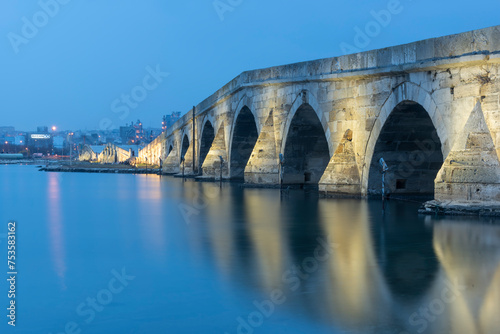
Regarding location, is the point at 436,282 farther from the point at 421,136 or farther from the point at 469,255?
the point at 421,136

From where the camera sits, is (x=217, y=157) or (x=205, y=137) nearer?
(x=217, y=157)

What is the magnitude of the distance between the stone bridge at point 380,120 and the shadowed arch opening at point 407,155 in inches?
1.0

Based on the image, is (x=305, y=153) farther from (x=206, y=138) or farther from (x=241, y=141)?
(x=206, y=138)

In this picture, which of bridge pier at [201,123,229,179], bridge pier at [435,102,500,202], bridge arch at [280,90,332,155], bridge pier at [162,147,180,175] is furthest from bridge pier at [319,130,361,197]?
bridge pier at [162,147,180,175]

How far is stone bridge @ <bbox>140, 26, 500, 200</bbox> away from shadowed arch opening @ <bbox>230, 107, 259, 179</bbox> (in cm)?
5

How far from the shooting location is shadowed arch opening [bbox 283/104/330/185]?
67.9 feet

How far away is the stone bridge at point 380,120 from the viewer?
11289 millimetres

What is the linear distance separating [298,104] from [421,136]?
490 centimetres

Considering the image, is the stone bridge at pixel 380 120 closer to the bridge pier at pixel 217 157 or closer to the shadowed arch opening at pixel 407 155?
the shadowed arch opening at pixel 407 155

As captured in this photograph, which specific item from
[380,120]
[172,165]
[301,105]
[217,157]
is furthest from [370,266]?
[172,165]

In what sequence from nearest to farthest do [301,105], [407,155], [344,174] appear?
[407,155], [344,174], [301,105]

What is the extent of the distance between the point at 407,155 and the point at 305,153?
5930 mm

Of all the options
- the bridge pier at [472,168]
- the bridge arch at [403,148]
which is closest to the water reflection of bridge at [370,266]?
the bridge pier at [472,168]

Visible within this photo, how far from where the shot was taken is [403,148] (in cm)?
1573
